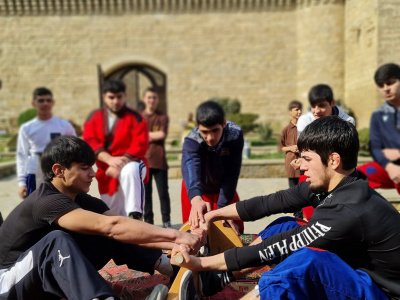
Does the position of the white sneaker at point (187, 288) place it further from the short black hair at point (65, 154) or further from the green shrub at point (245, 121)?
the green shrub at point (245, 121)

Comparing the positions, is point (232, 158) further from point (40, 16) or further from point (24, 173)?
point (40, 16)

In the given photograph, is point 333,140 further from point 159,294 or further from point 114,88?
point 114,88

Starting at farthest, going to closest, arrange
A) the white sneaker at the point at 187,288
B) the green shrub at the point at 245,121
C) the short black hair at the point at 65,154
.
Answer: the green shrub at the point at 245,121
the short black hair at the point at 65,154
the white sneaker at the point at 187,288

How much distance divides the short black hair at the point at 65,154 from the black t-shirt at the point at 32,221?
13cm

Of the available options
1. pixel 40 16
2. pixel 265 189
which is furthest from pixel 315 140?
pixel 40 16

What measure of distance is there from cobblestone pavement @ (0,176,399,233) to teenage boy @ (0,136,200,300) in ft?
7.47

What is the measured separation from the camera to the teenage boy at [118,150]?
12.6ft

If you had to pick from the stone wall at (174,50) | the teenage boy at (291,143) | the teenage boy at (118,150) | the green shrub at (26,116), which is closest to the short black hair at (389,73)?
the teenage boy at (291,143)

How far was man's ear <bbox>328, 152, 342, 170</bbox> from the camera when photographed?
2080mm

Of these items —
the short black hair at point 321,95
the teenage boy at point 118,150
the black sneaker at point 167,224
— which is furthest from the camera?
the black sneaker at point 167,224

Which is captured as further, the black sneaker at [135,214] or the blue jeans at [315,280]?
the black sneaker at [135,214]

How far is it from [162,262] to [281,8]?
18068mm

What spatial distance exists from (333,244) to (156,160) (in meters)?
3.42

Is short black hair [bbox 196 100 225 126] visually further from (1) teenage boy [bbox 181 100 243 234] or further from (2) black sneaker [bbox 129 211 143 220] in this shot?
(2) black sneaker [bbox 129 211 143 220]
